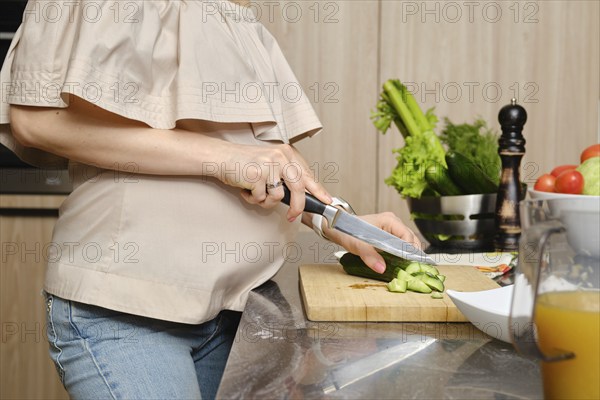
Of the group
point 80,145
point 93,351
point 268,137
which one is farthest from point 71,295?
point 268,137

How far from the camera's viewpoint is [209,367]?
109 cm

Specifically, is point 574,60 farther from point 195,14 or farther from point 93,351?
point 93,351

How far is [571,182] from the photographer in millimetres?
827

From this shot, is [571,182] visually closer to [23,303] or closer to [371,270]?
[371,270]

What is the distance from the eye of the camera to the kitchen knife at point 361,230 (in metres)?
0.96

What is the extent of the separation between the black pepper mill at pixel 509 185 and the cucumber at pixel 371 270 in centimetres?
41

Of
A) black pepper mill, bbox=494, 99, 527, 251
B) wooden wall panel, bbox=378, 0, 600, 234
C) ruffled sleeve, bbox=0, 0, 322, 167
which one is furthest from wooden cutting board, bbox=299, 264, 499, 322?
wooden wall panel, bbox=378, 0, 600, 234

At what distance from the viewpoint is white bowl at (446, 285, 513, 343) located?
2.37 feet

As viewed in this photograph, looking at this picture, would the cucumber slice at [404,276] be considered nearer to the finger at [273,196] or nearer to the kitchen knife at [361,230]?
the kitchen knife at [361,230]

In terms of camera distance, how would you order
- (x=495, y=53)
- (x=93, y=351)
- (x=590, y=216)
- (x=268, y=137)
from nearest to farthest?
(x=590, y=216), (x=93, y=351), (x=268, y=137), (x=495, y=53)

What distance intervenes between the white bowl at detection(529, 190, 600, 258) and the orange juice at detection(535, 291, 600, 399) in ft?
0.12

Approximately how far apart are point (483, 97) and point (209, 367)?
1.81 m

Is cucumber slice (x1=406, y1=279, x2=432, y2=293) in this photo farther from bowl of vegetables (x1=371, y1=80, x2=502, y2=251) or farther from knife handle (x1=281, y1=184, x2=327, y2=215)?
bowl of vegetables (x1=371, y1=80, x2=502, y2=251)

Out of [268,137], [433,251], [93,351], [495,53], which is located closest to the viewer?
[93,351]
